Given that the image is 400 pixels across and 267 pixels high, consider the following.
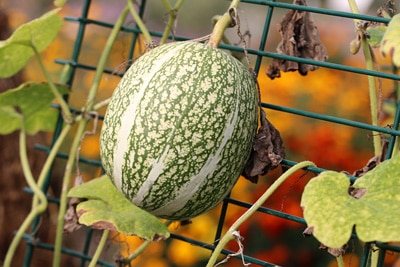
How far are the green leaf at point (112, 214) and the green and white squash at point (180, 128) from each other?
2.3 inches

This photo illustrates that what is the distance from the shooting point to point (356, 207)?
101cm

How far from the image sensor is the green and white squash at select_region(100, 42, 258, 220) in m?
1.15

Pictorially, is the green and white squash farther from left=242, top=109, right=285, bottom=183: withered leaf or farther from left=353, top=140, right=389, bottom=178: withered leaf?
left=353, top=140, right=389, bottom=178: withered leaf

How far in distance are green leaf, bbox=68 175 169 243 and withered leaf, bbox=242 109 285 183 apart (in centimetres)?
19

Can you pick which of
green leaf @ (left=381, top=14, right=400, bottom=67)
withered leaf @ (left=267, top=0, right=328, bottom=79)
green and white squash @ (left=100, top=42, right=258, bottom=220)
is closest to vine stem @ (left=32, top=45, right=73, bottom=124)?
green and white squash @ (left=100, top=42, right=258, bottom=220)

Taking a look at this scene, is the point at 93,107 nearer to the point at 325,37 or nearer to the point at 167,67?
the point at 167,67

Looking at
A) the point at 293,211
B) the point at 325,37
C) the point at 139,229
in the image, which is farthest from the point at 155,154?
the point at 325,37

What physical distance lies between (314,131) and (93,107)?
1034mm

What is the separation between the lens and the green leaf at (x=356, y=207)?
960mm

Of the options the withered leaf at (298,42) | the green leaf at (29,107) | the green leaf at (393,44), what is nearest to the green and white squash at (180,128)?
the withered leaf at (298,42)

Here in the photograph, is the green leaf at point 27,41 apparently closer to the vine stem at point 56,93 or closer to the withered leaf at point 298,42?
the vine stem at point 56,93

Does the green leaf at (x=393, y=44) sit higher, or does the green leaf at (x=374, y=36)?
the green leaf at (x=374, y=36)

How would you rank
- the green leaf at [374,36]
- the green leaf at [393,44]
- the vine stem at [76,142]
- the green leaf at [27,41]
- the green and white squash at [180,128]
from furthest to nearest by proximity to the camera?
the vine stem at [76,142], the green leaf at [27,41], the green leaf at [374,36], the green and white squash at [180,128], the green leaf at [393,44]

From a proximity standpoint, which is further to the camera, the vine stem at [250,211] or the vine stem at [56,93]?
the vine stem at [56,93]
